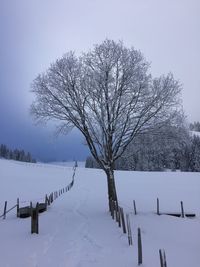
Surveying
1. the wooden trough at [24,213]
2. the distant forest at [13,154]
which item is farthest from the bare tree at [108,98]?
the distant forest at [13,154]

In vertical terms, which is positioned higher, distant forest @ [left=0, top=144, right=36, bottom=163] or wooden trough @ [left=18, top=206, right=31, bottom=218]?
distant forest @ [left=0, top=144, right=36, bottom=163]

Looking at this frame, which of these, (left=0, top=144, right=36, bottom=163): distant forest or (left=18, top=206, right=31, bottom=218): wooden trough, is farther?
(left=0, top=144, right=36, bottom=163): distant forest

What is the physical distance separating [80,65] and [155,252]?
47.9 ft

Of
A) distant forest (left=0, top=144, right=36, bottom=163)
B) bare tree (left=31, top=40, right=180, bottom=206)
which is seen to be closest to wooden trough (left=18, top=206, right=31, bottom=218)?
bare tree (left=31, top=40, right=180, bottom=206)

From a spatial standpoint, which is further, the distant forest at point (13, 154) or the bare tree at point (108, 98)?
the distant forest at point (13, 154)

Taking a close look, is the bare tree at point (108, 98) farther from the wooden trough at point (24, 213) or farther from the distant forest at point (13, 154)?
the distant forest at point (13, 154)

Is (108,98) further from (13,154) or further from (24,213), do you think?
(13,154)

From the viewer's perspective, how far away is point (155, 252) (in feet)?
30.5

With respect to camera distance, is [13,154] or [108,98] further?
[13,154]

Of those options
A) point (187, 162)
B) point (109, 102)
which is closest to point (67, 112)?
point (109, 102)

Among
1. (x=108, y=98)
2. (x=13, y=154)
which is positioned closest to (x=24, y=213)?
(x=108, y=98)

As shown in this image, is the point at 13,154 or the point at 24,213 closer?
the point at 24,213

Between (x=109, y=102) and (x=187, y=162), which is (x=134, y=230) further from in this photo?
(x=187, y=162)

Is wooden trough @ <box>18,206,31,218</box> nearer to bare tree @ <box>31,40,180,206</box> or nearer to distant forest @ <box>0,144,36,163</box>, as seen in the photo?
bare tree @ <box>31,40,180,206</box>
